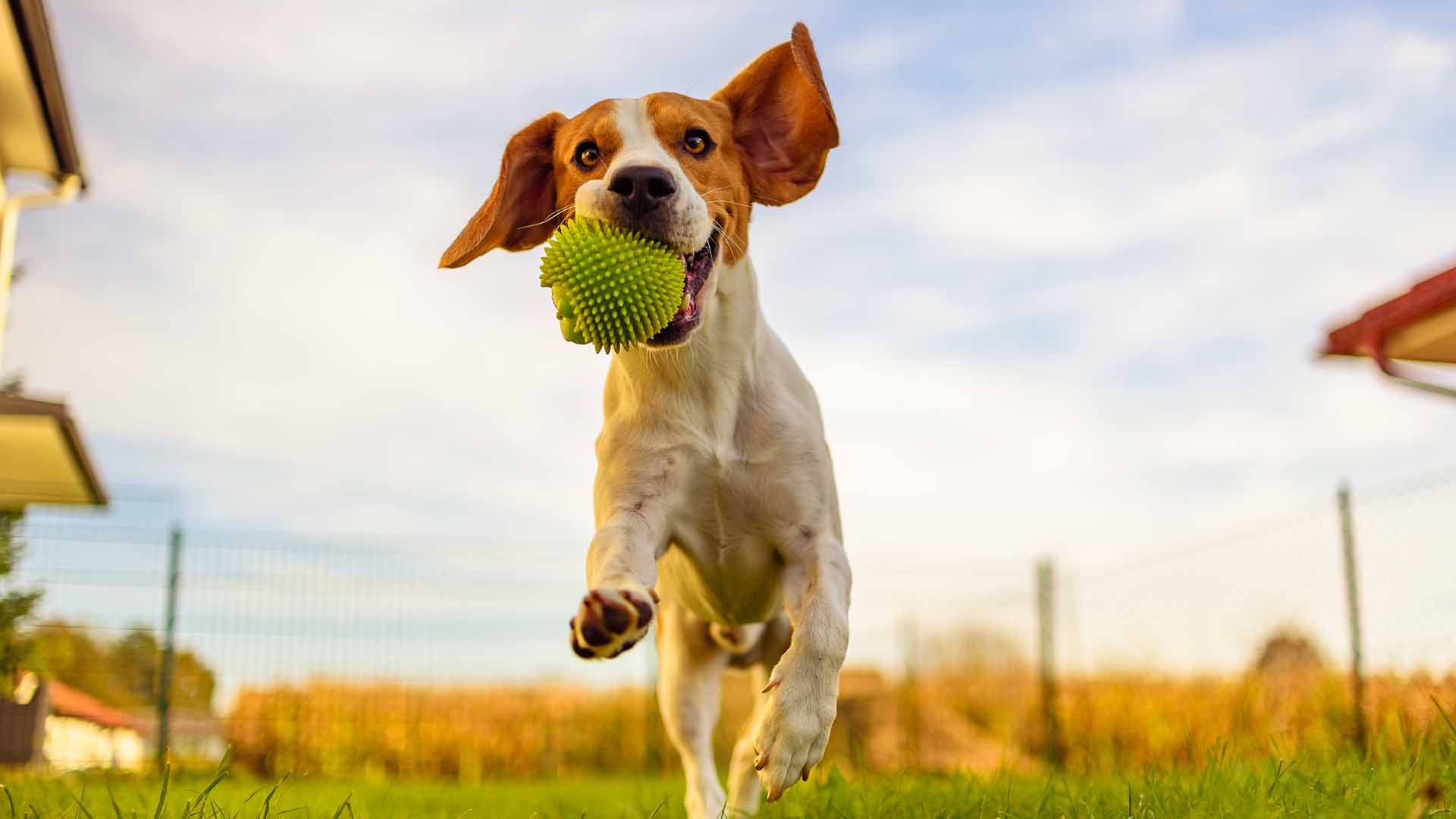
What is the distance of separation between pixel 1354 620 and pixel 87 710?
10.4 m

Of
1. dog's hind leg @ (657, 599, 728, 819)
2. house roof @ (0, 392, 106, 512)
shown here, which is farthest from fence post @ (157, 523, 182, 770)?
dog's hind leg @ (657, 599, 728, 819)

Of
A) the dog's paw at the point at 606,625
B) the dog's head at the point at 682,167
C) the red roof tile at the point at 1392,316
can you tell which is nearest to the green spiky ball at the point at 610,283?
the dog's head at the point at 682,167

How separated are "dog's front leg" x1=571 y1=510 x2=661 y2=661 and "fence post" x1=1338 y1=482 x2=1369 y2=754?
736cm

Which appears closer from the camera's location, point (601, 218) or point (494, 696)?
point (601, 218)

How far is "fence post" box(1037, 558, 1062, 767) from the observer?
14000 millimetres

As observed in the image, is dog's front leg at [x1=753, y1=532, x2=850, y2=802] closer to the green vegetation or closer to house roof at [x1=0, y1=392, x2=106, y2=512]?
house roof at [x1=0, y1=392, x2=106, y2=512]

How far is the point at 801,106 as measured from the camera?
4.09 meters

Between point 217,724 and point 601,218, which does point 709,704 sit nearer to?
point 601,218

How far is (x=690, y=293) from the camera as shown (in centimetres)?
356

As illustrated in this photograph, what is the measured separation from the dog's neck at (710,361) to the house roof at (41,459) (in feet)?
14.2

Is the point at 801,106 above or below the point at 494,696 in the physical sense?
above

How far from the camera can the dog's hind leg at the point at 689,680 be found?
4.81m

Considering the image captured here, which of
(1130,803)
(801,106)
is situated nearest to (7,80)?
(801,106)

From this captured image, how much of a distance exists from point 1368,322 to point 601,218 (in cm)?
427
